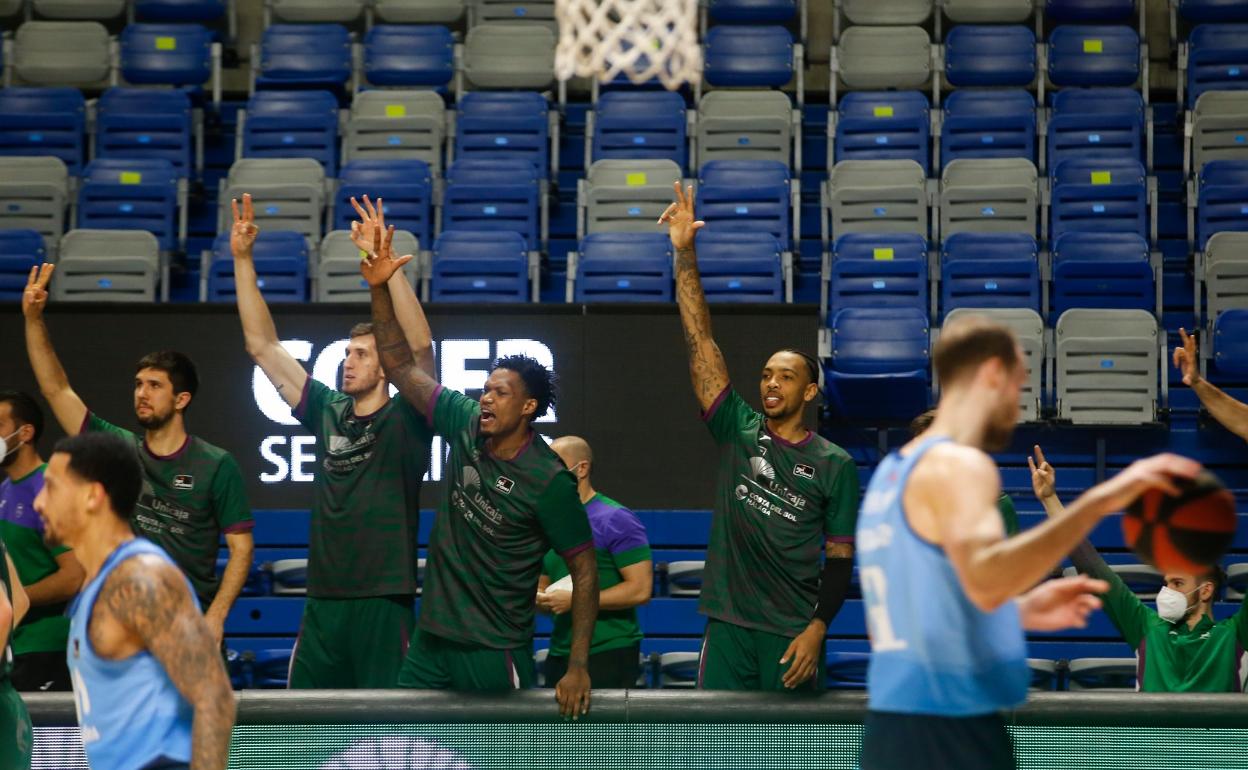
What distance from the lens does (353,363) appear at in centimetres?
643

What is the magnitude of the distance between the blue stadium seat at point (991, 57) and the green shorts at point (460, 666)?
962 centimetres

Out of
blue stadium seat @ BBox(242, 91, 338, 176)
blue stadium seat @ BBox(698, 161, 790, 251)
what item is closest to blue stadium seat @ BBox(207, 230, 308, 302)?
blue stadium seat @ BBox(242, 91, 338, 176)

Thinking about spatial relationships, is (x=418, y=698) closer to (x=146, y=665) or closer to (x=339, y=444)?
(x=339, y=444)

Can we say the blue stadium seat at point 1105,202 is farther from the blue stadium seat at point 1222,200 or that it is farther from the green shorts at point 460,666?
the green shorts at point 460,666

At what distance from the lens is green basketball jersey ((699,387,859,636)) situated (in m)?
6.18

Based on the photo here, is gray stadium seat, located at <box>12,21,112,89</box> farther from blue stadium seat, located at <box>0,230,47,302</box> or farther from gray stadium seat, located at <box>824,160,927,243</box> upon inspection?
gray stadium seat, located at <box>824,160,927,243</box>

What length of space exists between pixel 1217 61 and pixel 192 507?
417 inches

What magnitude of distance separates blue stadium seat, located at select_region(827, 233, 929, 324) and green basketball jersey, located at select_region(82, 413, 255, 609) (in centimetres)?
643

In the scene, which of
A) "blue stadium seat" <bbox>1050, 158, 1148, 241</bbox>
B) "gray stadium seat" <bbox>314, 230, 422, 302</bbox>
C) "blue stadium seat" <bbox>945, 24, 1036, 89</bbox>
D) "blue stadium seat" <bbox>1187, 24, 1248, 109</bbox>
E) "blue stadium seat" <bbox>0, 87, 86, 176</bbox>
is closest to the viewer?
"gray stadium seat" <bbox>314, 230, 422, 302</bbox>

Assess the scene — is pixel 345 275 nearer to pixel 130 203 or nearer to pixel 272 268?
pixel 272 268

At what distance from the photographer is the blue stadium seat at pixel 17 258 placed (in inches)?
471

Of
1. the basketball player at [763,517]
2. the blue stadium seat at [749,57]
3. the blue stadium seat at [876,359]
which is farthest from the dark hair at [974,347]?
the blue stadium seat at [749,57]

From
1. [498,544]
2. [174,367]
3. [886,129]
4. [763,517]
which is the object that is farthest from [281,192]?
[763,517]

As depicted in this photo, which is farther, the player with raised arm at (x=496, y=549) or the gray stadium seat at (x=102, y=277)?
the gray stadium seat at (x=102, y=277)
